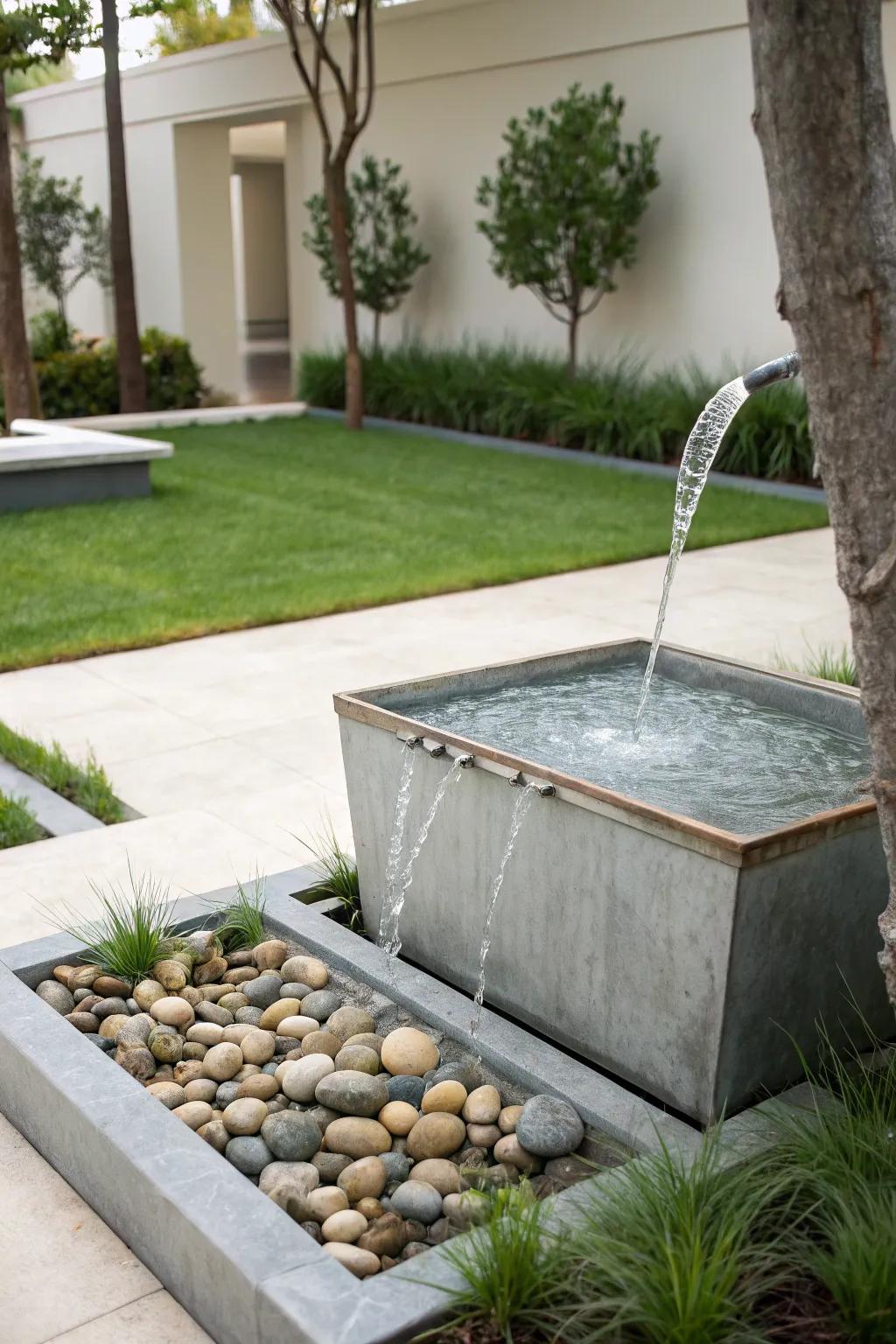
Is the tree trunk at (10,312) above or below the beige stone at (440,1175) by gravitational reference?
above

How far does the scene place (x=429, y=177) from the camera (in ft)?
48.6

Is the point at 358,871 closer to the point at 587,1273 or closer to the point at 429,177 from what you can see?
the point at 587,1273

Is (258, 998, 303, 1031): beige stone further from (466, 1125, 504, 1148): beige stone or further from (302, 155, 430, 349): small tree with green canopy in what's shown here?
(302, 155, 430, 349): small tree with green canopy

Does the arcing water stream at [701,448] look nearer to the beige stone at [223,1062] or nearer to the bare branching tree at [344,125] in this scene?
the beige stone at [223,1062]

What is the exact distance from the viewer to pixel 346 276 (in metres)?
12.6

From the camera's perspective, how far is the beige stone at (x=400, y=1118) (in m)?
2.59

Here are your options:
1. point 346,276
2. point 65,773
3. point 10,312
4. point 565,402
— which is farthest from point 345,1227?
point 346,276

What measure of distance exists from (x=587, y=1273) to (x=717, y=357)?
11.0 m

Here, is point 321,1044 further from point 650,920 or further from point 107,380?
point 107,380

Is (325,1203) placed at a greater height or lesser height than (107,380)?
lesser

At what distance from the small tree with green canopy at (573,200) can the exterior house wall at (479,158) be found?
1.40 ft

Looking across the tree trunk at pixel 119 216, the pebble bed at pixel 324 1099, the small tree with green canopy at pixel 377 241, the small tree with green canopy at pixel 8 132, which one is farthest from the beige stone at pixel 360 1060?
the small tree with green canopy at pixel 377 241

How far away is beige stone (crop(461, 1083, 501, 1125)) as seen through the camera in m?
2.59

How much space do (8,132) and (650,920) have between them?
1042 centimetres
